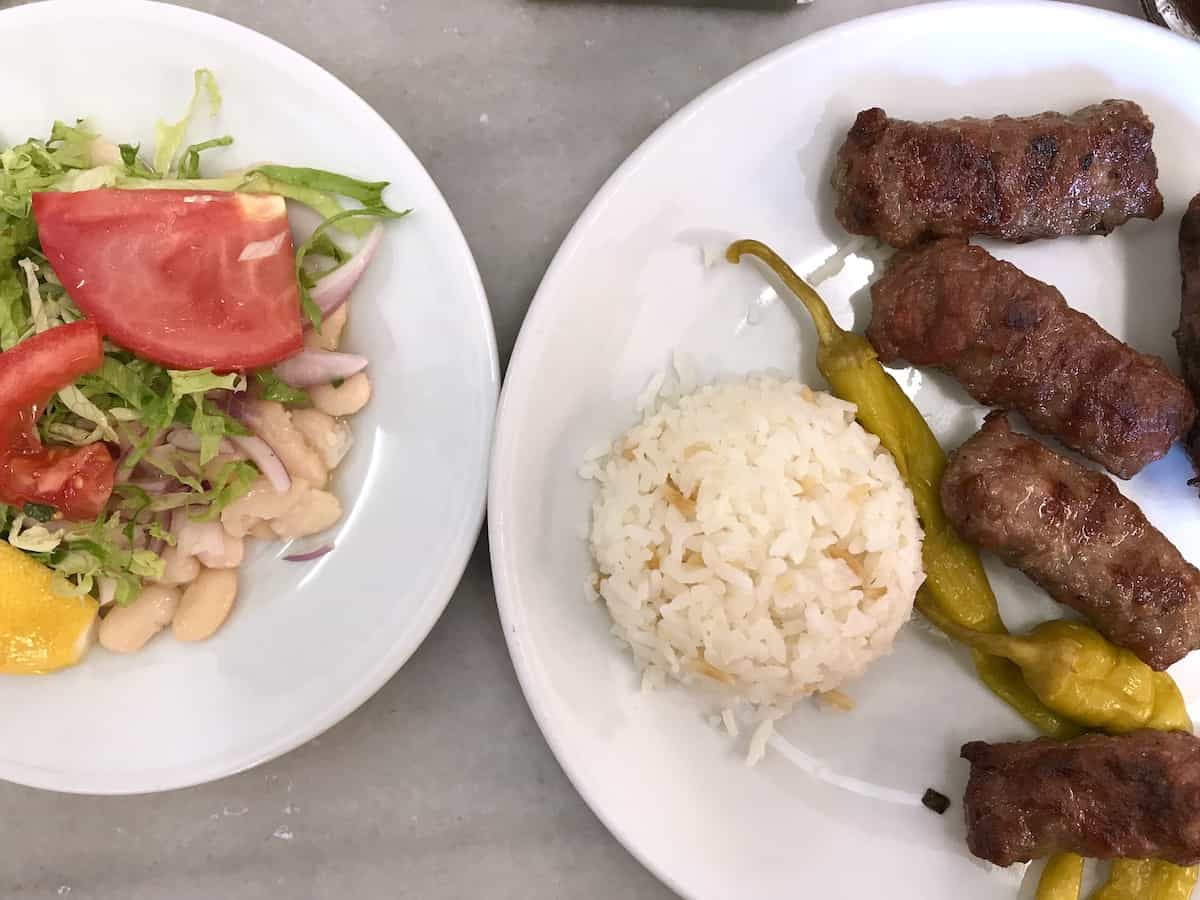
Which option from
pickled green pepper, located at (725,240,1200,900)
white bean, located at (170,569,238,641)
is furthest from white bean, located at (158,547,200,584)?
pickled green pepper, located at (725,240,1200,900)

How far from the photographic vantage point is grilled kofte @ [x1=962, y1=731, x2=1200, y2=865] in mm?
1956

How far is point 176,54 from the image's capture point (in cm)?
204

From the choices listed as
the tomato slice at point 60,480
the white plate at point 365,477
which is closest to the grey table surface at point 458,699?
the white plate at point 365,477

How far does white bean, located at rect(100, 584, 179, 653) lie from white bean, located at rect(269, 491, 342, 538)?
0.31 m

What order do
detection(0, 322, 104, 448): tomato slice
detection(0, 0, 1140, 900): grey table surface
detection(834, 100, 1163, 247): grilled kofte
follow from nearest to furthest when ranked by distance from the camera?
detection(0, 322, 104, 448): tomato slice → detection(834, 100, 1163, 247): grilled kofte → detection(0, 0, 1140, 900): grey table surface

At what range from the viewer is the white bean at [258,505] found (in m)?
2.07

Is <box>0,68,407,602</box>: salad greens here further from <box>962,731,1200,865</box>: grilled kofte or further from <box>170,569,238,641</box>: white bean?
<box>962,731,1200,865</box>: grilled kofte

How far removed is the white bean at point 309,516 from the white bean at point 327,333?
351mm

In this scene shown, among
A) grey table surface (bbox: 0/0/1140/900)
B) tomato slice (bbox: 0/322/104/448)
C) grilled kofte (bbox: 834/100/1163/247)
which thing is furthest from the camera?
grey table surface (bbox: 0/0/1140/900)

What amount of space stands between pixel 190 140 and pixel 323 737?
152 centimetres

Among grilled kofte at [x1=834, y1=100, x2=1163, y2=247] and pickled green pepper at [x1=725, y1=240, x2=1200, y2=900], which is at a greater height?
grilled kofte at [x1=834, y1=100, x2=1163, y2=247]

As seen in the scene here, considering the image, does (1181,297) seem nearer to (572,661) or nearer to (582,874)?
(572,661)

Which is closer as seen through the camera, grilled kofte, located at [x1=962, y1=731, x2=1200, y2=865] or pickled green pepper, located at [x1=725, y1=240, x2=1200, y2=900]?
grilled kofte, located at [x1=962, y1=731, x2=1200, y2=865]

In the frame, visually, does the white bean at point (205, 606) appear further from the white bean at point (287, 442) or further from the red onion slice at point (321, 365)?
the red onion slice at point (321, 365)
